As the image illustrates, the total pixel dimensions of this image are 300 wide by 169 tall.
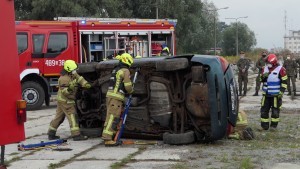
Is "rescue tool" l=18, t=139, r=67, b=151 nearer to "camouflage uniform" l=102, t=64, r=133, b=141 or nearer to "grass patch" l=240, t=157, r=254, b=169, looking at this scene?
"camouflage uniform" l=102, t=64, r=133, b=141

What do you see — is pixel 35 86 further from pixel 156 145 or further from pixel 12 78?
pixel 12 78

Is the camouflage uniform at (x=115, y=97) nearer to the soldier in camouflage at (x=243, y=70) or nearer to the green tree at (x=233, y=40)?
the soldier in camouflage at (x=243, y=70)

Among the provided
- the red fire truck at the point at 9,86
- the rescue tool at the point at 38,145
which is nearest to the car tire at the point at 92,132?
the rescue tool at the point at 38,145

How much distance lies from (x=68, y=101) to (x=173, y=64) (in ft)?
7.84

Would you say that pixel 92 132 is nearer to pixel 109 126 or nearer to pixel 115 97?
pixel 109 126

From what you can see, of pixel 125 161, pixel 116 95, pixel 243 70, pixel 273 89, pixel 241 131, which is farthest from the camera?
pixel 243 70

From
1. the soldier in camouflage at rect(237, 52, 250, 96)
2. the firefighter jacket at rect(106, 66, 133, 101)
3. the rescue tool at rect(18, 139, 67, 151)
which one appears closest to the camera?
the rescue tool at rect(18, 139, 67, 151)

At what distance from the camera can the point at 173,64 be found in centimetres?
832

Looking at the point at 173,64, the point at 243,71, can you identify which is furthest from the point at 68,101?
the point at 243,71

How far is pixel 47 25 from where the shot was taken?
15.8m

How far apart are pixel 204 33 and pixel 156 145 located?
5587 centimetres

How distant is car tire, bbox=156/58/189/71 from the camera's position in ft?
27.2

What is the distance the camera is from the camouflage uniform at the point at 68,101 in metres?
9.35

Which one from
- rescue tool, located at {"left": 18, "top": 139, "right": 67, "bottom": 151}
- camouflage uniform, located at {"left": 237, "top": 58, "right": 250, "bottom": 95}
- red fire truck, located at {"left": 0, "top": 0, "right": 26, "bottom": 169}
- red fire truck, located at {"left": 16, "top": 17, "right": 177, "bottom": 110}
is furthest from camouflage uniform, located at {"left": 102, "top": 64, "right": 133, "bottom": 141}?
camouflage uniform, located at {"left": 237, "top": 58, "right": 250, "bottom": 95}
